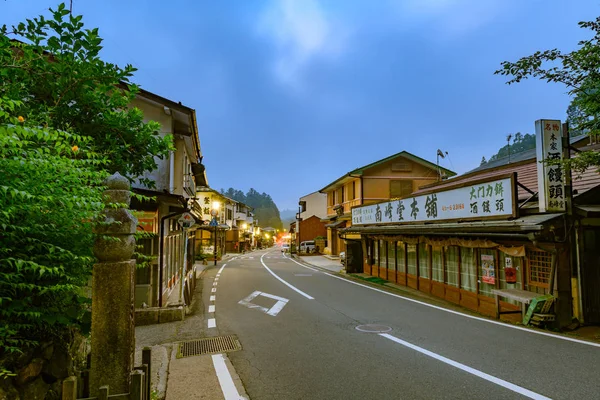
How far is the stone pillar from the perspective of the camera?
317 cm

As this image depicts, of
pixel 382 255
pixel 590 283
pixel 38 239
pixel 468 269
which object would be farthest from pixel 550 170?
pixel 382 255

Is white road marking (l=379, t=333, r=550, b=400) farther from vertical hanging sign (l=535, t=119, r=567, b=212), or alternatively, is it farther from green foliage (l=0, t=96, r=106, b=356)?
green foliage (l=0, t=96, r=106, b=356)

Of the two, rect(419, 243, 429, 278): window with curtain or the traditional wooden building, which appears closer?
the traditional wooden building

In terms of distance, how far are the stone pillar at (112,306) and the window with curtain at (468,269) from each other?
12050 mm

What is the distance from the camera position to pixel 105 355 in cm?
318

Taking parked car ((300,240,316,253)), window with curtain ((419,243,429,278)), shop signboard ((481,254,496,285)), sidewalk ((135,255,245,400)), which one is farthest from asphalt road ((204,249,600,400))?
parked car ((300,240,316,253))

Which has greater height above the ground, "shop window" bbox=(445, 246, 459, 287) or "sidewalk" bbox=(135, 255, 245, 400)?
"shop window" bbox=(445, 246, 459, 287)

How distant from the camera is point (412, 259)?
1680 cm

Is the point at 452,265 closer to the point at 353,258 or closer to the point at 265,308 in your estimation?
the point at 265,308

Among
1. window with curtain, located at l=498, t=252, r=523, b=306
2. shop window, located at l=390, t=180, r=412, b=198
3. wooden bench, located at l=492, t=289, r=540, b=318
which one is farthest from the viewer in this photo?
shop window, located at l=390, t=180, r=412, b=198

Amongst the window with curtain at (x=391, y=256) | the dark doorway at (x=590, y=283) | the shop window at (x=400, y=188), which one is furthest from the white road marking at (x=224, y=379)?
the shop window at (x=400, y=188)

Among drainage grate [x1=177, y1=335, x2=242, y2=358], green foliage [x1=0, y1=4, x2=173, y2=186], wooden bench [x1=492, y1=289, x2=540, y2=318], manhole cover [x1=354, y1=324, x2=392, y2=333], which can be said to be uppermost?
green foliage [x1=0, y1=4, x2=173, y2=186]

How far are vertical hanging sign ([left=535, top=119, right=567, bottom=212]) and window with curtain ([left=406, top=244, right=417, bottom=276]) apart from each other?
808 cm

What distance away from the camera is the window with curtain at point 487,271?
11.2m
